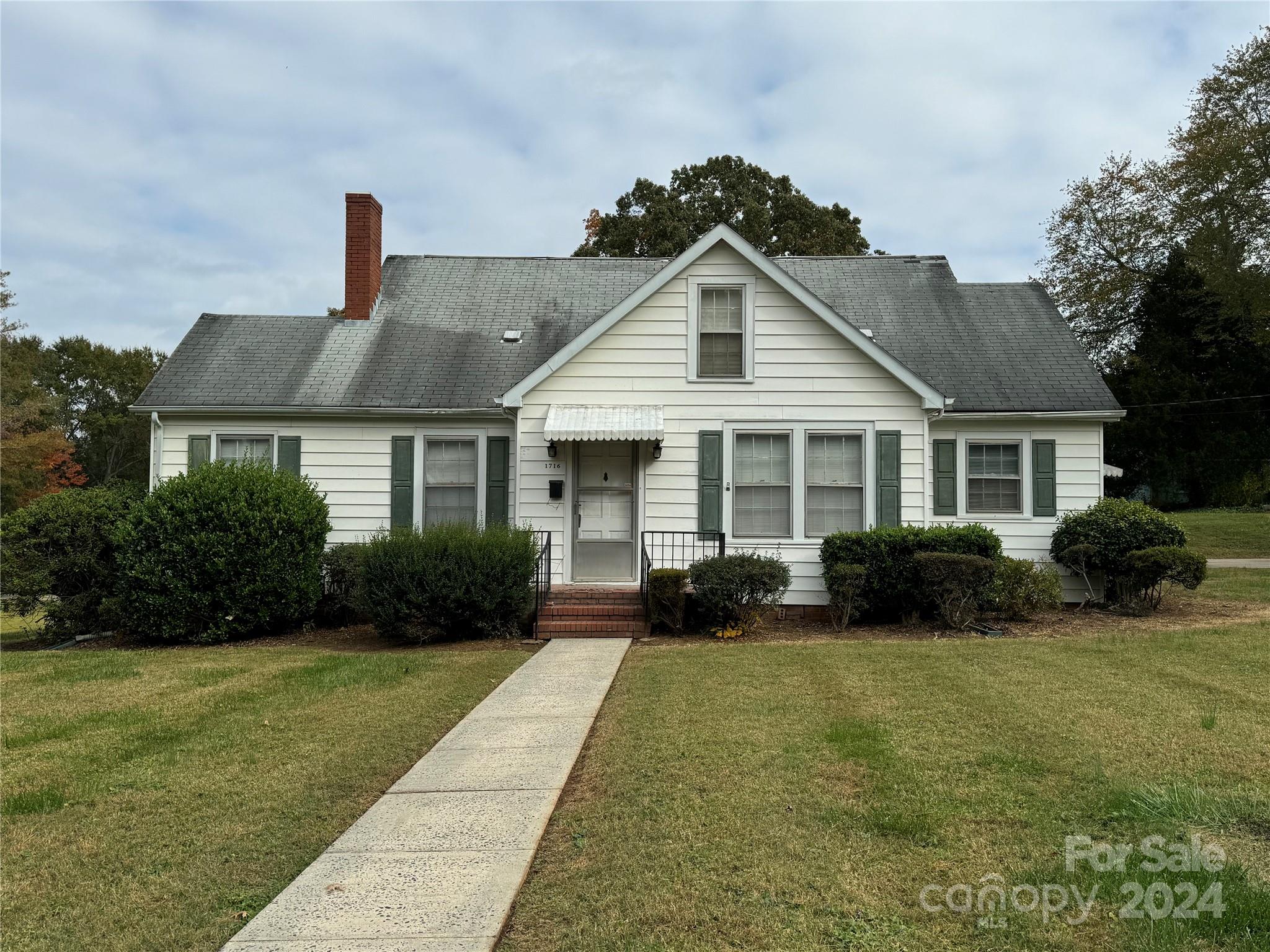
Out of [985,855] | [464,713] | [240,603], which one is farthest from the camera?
[240,603]

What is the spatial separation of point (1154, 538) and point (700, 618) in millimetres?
6466

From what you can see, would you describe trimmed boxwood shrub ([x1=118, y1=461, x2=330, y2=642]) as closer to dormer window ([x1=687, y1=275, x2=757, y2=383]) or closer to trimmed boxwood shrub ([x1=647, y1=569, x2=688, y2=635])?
trimmed boxwood shrub ([x1=647, y1=569, x2=688, y2=635])

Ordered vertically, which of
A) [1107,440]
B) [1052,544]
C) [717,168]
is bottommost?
[1052,544]

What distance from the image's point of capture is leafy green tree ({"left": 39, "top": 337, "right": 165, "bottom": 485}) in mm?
51281

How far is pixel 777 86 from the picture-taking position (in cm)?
1384

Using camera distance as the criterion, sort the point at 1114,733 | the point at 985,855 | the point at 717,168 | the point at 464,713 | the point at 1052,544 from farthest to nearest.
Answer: the point at 717,168
the point at 1052,544
the point at 464,713
the point at 1114,733
the point at 985,855

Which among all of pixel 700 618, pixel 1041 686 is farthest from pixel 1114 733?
pixel 700 618

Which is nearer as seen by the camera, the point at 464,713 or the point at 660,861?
the point at 660,861

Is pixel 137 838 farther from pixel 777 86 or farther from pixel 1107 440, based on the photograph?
pixel 1107 440

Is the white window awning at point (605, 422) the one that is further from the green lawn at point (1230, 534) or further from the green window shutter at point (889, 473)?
the green lawn at point (1230, 534)

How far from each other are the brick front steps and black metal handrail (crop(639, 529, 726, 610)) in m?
0.80

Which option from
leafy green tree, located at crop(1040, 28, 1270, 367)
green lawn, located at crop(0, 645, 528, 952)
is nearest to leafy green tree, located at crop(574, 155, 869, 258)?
leafy green tree, located at crop(1040, 28, 1270, 367)

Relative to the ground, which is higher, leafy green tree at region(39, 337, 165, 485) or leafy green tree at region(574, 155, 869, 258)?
leafy green tree at region(574, 155, 869, 258)

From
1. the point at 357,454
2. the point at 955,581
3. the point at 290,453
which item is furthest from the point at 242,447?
the point at 955,581
